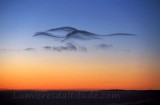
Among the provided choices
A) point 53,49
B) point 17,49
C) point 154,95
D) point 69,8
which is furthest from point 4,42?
point 154,95

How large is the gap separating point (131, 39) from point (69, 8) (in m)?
0.80

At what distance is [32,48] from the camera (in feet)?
13.4

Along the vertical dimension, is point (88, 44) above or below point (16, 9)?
below

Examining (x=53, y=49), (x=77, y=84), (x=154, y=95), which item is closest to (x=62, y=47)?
(x=53, y=49)

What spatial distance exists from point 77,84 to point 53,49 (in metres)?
0.49

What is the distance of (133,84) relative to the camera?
4.04m

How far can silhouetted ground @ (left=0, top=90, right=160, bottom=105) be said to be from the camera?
13.1ft

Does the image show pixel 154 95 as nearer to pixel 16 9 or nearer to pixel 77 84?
pixel 77 84

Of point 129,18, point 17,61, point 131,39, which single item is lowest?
point 17,61

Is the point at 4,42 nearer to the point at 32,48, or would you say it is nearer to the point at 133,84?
the point at 32,48

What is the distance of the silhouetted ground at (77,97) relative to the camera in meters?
3.98

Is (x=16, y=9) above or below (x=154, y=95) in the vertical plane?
above

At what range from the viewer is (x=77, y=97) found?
158 inches

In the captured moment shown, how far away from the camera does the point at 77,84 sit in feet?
13.4
